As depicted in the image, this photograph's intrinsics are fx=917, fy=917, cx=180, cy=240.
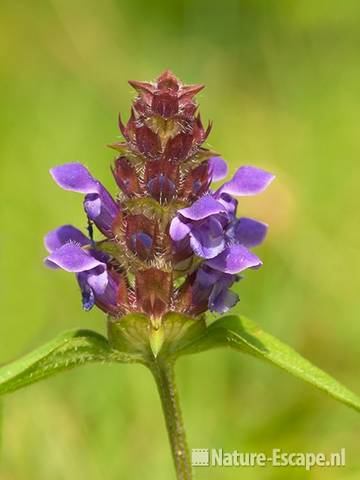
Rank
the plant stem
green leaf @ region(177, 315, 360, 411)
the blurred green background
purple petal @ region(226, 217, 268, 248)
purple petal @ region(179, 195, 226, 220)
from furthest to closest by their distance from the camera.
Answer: the blurred green background
purple petal @ region(226, 217, 268, 248)
the plant stem
green leaf @ region(177, 315, 360, 411)
purple petal @ region(179, 195, 226, 220)

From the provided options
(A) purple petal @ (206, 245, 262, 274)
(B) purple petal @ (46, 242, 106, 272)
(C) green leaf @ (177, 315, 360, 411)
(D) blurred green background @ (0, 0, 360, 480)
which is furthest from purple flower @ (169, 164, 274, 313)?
(D) blurred green background @ (0, 0, 360, 480)

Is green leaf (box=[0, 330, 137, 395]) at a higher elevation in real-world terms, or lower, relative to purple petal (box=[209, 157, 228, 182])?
lower

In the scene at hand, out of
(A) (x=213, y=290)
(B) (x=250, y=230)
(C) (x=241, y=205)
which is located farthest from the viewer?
(C) (x=241, y=205)

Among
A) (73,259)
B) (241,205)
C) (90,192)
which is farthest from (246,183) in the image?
(241,205)

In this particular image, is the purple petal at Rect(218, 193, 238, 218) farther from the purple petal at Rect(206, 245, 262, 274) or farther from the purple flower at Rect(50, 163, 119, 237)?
the purple flower at Rect(50, 163, 119, 237)

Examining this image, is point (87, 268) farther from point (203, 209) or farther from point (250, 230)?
point (250, 230)

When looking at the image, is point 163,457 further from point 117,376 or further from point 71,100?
point 71,100
